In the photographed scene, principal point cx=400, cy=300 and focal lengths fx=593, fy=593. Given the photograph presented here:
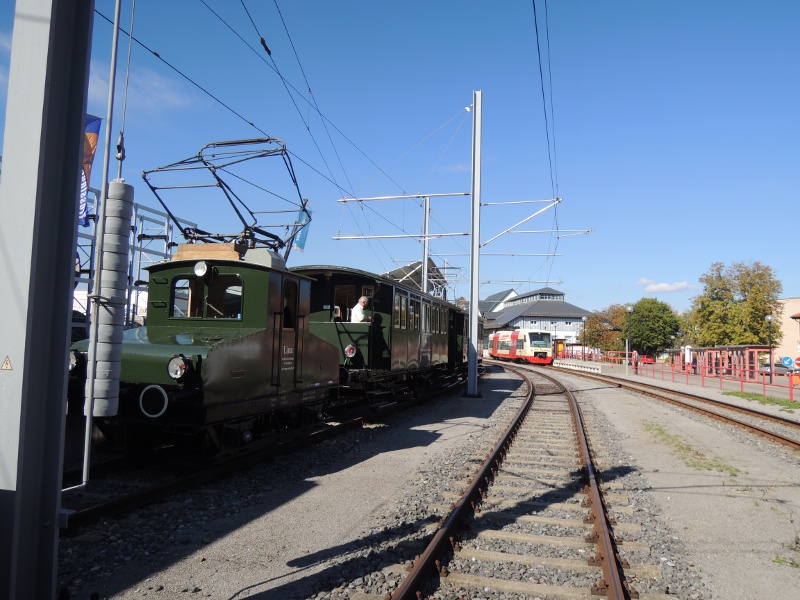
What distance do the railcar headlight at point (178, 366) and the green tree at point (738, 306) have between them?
54.1 meters

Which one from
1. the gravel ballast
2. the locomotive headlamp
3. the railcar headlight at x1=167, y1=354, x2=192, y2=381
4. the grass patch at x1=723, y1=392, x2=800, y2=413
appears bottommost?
the gravel ballast

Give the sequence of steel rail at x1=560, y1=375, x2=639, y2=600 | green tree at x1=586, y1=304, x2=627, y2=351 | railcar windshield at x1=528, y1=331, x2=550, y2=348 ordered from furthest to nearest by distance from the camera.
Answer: green tree at x1=586, y1=304, x2=627, y2=351, railcar windshield at x1=528, y1=331, x2=550, y2=348, steel rail at x1=560, y1=375, x2=639, y2=600

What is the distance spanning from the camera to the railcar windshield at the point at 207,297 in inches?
299

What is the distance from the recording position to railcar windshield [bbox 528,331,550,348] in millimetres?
44844

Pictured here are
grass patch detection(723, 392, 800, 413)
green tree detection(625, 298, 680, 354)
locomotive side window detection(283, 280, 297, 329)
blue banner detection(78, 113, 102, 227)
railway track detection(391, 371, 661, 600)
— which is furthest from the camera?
green tree detection(625, 298, 680, 354)

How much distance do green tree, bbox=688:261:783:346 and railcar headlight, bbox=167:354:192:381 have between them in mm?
54052

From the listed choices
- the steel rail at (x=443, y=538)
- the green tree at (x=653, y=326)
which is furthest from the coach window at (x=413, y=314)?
the green tree at (x=653, y=326)

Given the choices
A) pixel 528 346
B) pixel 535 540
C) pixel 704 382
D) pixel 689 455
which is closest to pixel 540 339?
pixel 528 346

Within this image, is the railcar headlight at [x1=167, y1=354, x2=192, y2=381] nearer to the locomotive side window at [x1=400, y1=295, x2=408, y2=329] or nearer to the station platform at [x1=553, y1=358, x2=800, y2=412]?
the locomotive side window at [x1=400, y1=295, x2=408, y2=329]

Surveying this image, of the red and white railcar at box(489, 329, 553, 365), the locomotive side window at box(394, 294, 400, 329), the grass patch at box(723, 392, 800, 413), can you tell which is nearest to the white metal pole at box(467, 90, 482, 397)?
the locomotive side window at box(394, 294, 400, 329)

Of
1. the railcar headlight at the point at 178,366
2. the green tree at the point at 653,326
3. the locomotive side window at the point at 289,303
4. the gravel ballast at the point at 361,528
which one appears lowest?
the gravel ballast at the point at 361,528

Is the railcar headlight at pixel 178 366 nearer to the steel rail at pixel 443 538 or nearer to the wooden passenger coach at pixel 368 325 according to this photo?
the steel rail at pixel 443 538

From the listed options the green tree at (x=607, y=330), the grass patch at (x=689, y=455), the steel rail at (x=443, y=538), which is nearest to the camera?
the steel rail at (x=443, y=538)

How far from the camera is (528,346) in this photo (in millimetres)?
45844
